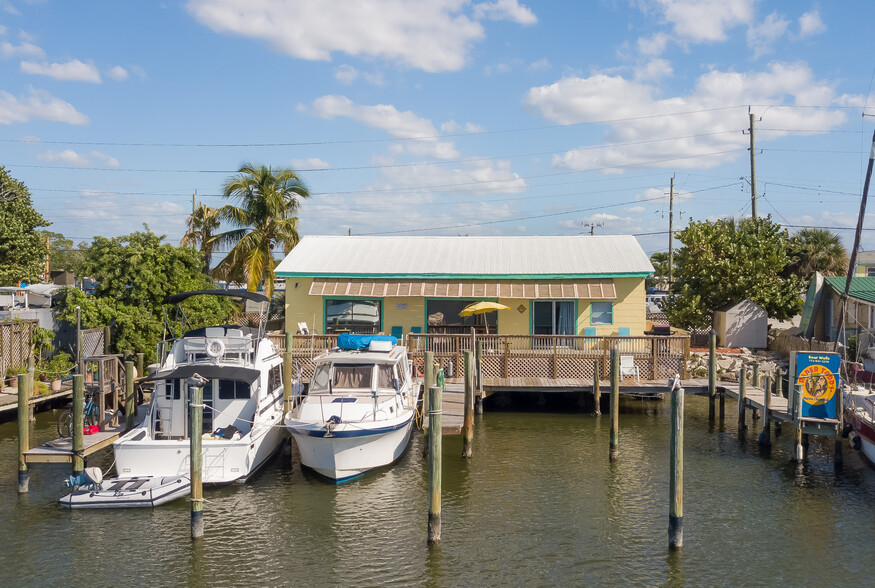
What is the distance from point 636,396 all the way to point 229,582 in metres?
19.2

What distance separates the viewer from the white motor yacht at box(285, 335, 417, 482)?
1620 centimetres

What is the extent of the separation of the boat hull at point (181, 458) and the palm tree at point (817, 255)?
103ft

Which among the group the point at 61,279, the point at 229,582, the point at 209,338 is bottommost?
the point at 229,582

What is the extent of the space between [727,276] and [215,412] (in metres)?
26.5

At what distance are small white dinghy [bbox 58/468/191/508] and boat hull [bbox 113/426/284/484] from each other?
0.72 feet

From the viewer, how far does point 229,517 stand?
47.4 ft

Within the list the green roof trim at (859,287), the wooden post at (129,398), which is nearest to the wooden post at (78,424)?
the wooden post at (129,398)

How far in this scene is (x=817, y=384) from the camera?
18.1 meters

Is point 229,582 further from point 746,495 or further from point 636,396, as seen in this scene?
point 636,396

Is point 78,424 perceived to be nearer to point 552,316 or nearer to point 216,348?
point 216,348

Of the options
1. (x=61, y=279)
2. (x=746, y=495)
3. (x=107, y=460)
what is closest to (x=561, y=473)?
(x=746, y=495)

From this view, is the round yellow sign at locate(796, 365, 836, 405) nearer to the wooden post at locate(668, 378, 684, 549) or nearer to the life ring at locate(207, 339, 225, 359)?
the wooden post at locate(668, 378, 684, 549)

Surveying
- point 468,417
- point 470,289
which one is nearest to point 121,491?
point 468,417

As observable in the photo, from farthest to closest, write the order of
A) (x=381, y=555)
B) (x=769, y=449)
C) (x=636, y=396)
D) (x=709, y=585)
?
(x=636, y=396) → (x=769, y=449) → (x=381, y=555) → (x=709, y=585)
